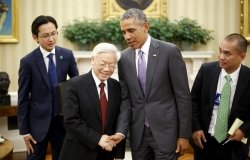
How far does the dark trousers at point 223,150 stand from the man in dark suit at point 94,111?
79 centimetres

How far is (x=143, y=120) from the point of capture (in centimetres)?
261

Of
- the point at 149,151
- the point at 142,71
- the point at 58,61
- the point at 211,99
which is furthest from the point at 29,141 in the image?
the point at 211,99

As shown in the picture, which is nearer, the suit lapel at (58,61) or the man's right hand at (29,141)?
the man's right hand at (29,141)

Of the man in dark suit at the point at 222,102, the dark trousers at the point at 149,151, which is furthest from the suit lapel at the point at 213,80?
the dark trousers at the point at 149,151

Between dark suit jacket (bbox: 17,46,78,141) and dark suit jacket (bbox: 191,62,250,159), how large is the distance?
1190mm

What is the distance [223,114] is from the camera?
113 inches

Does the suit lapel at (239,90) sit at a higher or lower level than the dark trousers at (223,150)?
higher

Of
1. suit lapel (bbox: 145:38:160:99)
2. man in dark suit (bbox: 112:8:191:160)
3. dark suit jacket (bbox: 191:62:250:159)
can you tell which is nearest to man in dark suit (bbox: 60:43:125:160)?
man in dark suit (bbox: 112:8:191:160)

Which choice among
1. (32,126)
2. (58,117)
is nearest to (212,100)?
(58,117)

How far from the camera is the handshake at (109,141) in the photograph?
242 centimetres

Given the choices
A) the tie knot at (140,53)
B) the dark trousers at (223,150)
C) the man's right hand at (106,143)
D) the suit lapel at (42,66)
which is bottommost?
the dark trousers at (223,150)

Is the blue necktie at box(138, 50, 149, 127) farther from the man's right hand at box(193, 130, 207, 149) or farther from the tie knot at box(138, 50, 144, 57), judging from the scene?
the man's right hand at box(193, 130, 207, 149)

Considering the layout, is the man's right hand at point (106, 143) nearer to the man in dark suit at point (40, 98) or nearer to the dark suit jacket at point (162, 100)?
the dark suit jacket at point (162, 100)

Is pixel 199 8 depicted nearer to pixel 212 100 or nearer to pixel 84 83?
pixel 212 100
